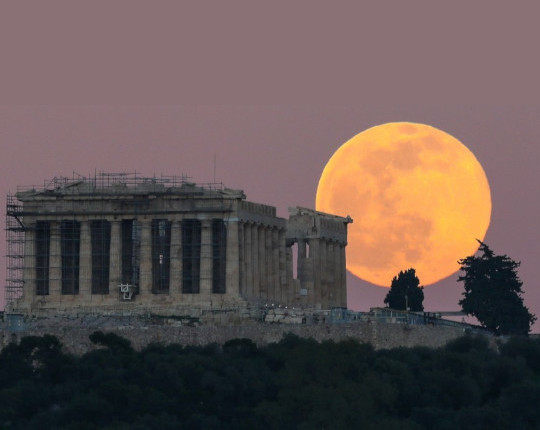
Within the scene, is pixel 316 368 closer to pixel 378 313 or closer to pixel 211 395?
pixel 211 395

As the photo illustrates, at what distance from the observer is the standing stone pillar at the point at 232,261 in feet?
622

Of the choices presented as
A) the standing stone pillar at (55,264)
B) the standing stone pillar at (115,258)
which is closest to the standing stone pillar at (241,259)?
the standing stone pillar at (115,258)

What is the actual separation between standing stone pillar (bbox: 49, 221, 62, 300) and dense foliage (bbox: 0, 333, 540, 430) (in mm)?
20227

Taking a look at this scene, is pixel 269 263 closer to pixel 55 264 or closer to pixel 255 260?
pixel 255 260

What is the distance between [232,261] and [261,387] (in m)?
26.5

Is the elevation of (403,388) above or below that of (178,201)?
below

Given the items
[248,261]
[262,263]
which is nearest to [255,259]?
[262,263]

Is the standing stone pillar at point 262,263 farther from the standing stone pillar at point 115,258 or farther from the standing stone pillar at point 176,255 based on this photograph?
the standing stone pillar at point 115,258

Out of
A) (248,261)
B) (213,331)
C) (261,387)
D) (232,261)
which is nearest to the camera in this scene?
(261,387)

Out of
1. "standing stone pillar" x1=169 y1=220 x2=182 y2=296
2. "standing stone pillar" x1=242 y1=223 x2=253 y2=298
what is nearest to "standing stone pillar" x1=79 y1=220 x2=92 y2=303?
"standing stone pillar" x1=169 y1=220 x2=182 y2=296

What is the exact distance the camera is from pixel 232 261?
19050 cm

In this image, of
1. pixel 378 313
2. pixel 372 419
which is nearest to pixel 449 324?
pixel 378 313

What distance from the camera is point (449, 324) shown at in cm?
19112

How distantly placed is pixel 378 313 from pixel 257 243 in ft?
39.5
